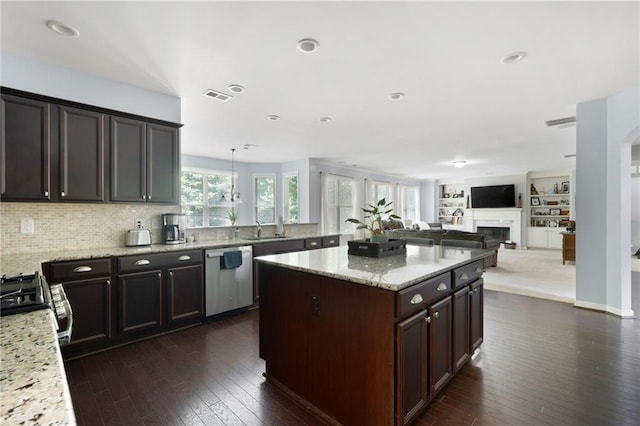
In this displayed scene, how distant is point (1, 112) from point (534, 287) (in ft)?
22.8

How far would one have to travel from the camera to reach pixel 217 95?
3.44m

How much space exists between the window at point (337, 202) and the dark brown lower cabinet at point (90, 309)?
5216mm

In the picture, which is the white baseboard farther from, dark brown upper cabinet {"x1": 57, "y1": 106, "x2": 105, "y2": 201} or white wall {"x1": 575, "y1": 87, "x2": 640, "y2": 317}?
dark brown upper cabinet {"x1": 57, "y1": 106, "x2": 105, "y2": 201}

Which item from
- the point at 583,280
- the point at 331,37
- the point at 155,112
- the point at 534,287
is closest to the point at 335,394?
the point at 331,37

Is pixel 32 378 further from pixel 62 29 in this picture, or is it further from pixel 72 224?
pixel 72 224

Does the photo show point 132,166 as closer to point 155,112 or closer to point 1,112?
point 155,112

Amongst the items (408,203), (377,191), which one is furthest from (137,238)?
(408,203)

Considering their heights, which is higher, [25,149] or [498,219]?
[25,149]

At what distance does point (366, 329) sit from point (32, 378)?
1.39 m

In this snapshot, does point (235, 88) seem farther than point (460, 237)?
No

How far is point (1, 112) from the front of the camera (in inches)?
97.7

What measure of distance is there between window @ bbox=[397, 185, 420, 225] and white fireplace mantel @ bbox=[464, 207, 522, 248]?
6.01ft

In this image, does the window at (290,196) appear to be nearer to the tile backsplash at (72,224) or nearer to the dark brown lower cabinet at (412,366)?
the tile backsplash at (72,224)

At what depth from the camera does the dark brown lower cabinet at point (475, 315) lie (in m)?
2.47
